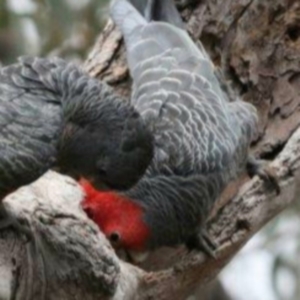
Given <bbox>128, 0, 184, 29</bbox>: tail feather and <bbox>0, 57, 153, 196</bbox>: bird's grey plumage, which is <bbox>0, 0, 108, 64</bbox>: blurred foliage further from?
<bbox>0, 57, 153, 196</bbox>: bird's grey plumage

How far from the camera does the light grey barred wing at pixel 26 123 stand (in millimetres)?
3916

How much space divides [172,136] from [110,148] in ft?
1.81

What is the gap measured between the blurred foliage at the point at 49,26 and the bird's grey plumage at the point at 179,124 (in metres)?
0.56

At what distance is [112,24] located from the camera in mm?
5320

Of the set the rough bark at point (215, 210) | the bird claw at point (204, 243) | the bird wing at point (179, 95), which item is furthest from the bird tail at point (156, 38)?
the bird claw at point (204, 243)

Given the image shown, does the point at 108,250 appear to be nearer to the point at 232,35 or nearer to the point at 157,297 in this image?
the point at 157,297

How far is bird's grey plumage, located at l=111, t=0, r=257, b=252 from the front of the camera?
460cm

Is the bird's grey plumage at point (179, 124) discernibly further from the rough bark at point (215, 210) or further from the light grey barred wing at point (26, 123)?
the light grey barred wing at point (26, 123)

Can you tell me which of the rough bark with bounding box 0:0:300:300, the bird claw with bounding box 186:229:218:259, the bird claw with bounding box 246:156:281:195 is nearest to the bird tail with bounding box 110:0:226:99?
the rough bark with bounding box 0:0:300:300

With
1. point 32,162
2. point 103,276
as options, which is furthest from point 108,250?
point 32,162

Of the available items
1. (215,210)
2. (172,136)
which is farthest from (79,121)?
(215,210)

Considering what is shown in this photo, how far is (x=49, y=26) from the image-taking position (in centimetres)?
598

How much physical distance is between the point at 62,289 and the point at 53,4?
1.72 meters

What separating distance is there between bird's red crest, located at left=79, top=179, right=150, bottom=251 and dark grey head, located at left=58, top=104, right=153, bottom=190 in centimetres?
14
